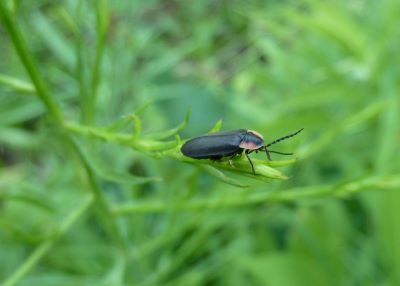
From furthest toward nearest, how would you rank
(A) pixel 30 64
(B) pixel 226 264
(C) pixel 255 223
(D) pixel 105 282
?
(C) pixel 255 223 → (B) pixel 226 264 → (D) pixel 105 282 → (A) pixel 30 64

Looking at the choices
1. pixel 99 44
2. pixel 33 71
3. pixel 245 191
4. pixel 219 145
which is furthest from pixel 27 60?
pixel 245 191

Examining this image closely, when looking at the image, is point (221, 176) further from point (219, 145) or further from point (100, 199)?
point (100, 199)

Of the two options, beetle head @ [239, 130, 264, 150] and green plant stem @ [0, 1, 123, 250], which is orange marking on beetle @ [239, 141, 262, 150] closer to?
beetle head @ [239, 130, 264, 150]

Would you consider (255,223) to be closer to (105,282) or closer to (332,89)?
(332,89)

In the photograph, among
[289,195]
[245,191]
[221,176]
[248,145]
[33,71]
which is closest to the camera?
[221,176]

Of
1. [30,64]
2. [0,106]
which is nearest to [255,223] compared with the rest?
[0,106]

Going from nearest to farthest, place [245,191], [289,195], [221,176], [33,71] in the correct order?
[221,176]
[33,71]
[289,195]
[245,191]

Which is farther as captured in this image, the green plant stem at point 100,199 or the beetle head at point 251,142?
the green plant stem at point 100,199

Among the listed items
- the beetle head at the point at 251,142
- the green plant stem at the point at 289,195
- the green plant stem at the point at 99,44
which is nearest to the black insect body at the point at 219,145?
the beetle head at the point at 251,142

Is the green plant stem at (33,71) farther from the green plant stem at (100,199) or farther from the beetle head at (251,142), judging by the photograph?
the beetle head at (251,142)
